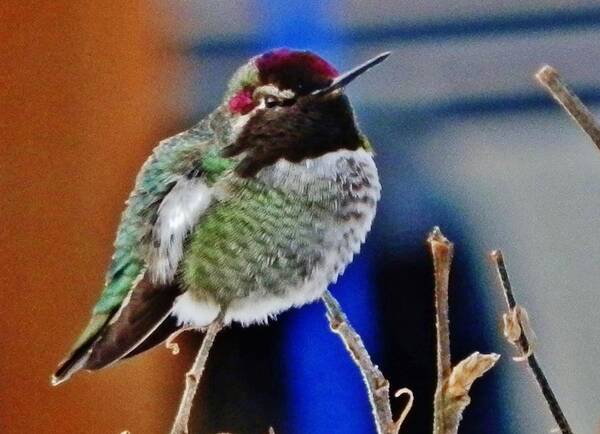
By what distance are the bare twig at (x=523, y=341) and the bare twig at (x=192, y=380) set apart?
0.31 meters

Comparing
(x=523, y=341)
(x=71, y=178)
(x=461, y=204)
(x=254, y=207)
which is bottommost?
(x=523, y=341)

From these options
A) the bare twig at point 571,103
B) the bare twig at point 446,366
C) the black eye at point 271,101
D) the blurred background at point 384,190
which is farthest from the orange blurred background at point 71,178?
the bare twig at point 571,103

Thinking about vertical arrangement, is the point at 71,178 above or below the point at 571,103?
above

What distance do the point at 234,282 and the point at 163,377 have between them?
143 mm

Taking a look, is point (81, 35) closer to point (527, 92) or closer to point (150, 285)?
point (150, 285)

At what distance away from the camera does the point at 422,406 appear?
2.93ft

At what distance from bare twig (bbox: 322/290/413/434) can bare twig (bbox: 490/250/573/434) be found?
0.42ft

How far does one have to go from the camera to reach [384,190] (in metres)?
0.91

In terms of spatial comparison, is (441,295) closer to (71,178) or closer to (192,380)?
(192,380)

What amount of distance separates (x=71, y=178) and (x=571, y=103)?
567mm

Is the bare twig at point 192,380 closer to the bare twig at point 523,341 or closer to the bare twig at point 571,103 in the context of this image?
the bare twig at point 523,341

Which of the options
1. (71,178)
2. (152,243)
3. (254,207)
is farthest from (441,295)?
(71,178)

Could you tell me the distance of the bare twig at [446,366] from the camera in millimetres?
871

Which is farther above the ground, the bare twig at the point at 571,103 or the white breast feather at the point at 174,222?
the white breast feather at the point at 174,222
